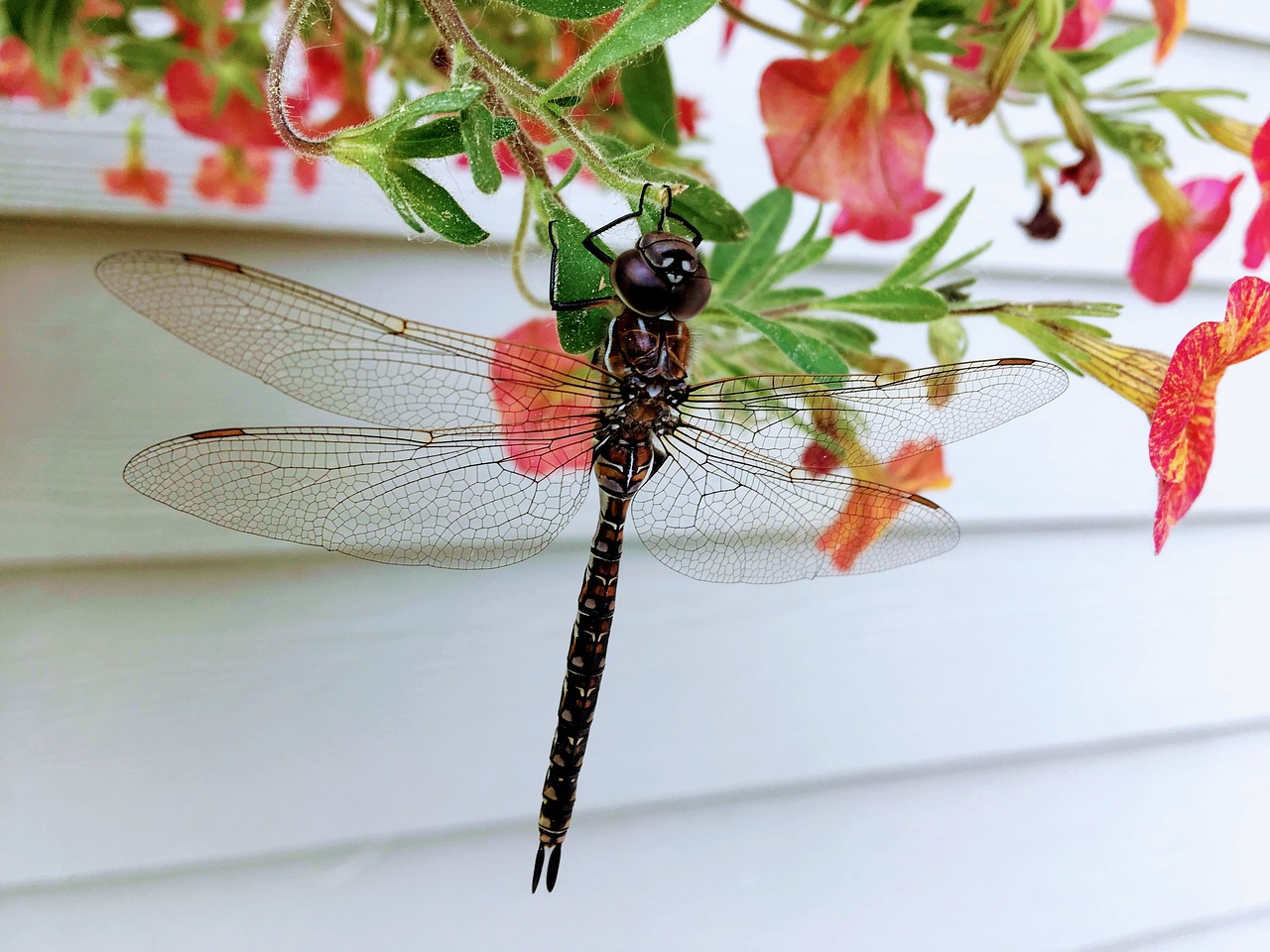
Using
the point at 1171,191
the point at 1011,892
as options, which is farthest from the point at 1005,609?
the point at 1171,191

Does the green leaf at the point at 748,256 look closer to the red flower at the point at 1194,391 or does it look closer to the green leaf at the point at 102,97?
the red flower at the point at 1194,391

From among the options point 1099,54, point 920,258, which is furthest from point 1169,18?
point 920,258

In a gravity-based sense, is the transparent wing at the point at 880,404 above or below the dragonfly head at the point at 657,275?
below

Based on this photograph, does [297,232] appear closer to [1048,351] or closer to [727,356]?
[727,356]

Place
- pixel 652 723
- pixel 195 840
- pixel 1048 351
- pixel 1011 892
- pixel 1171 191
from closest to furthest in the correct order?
pixel 1048 351, pixel 1171 191, pixel 195 840, pixel 652 723, pixel 1011 892

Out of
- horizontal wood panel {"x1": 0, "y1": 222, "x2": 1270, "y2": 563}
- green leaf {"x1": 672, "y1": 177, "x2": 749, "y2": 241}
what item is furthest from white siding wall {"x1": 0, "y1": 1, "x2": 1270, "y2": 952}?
green leaf {"x1": 672, "y1": 177, "x2": 749, "y2": 241}

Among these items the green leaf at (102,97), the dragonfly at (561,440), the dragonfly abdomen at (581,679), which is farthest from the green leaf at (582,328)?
the green leaf at (102,97)

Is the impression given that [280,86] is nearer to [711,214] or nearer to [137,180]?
[711,214]
